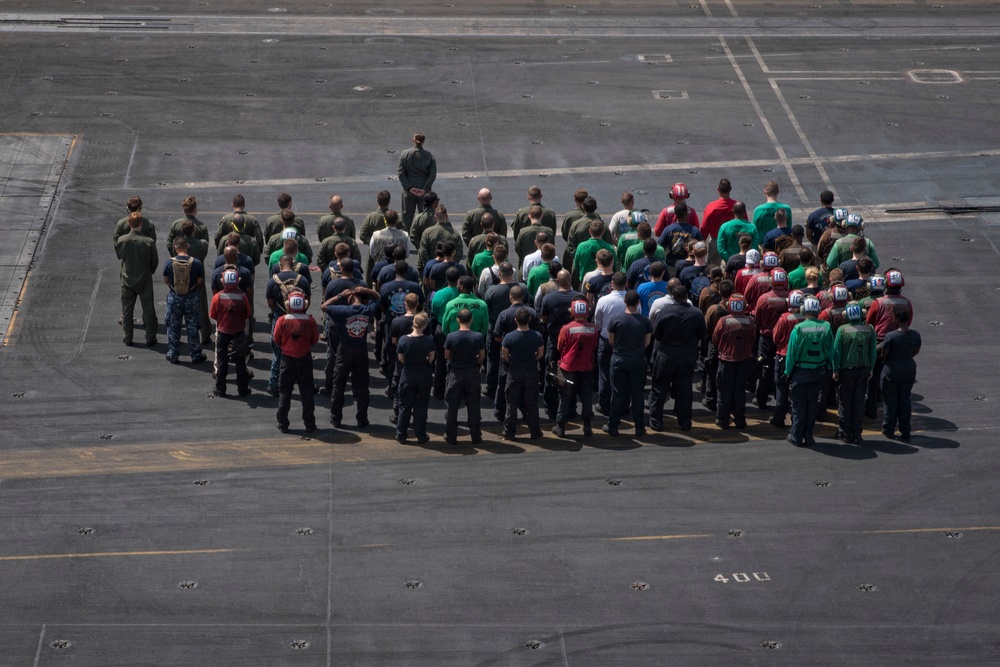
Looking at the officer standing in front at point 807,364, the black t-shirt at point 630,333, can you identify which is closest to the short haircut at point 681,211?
the black t-shirt at point 630,333

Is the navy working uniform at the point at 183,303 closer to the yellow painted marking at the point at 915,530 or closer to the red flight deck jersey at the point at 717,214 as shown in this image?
the red flight deck jersey at the point at 717,214

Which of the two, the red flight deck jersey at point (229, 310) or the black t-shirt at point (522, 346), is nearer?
the black t-shirt at point (522, 346)

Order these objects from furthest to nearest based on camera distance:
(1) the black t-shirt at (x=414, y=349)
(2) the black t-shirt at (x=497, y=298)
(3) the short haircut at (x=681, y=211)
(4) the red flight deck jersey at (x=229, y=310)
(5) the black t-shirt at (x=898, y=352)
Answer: (3) the short haircut at (x=681, y=211) → (2) the black t-shirt at (x=497, y=298) → (4) the red flight deck jersey at (x=229, y=310) → (5) the black t-shirt at (x=898, y=352) → (1) the black t-shirt at (x=414, y=349)

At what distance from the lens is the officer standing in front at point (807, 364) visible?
55.7 ft

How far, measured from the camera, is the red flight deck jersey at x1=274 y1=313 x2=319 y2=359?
1706cm

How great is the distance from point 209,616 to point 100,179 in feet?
45.1

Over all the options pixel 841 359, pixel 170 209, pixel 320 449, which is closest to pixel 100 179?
pixel 170 209

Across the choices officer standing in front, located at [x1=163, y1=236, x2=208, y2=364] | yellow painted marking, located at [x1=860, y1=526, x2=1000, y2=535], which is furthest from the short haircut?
officer standing in front, located at [x1=163, y1=236, x2=208, y2=364]

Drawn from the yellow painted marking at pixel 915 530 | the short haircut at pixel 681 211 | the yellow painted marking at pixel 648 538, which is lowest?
the yellow painted marking at pixel 648 538

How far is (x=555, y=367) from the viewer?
58.6 feet

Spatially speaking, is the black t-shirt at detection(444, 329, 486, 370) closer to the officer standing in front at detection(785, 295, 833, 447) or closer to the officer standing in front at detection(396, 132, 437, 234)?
the officer standing in front at detection(785, 295, 833, 447)

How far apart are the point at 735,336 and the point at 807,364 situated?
3.15ft

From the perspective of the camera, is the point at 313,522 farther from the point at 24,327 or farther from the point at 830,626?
the point at 24,327

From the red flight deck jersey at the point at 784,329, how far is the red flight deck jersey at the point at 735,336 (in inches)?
11.5
